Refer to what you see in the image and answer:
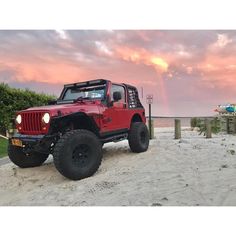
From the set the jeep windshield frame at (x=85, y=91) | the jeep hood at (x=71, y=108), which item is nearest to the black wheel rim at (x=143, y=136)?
the jeep windshield frame at (x=85, y=91)

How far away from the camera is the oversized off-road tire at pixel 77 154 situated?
18.5 ft

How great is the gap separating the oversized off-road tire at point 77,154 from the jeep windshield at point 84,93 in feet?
4.45

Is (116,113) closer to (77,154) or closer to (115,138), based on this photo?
(115,138)

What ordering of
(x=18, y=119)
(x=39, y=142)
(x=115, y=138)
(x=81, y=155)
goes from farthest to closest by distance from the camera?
(x=115, y=138), (x=18, y=119), (x=81, y=155), (x=39, y=142)

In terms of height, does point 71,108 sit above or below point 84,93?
below

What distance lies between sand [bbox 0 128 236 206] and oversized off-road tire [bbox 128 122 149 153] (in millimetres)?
256

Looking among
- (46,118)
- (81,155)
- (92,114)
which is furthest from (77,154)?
(92,114)

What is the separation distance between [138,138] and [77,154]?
7.95 ft

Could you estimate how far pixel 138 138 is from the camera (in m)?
8.04

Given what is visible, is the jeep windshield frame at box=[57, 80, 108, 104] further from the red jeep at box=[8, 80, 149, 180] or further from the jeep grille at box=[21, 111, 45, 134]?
the jeep grille at box=[21, 111, 45, 134]

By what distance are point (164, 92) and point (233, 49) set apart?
1949 millimetres

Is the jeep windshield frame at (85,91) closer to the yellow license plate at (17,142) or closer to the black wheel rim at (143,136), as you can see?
the yellow license plate at (17,142)
